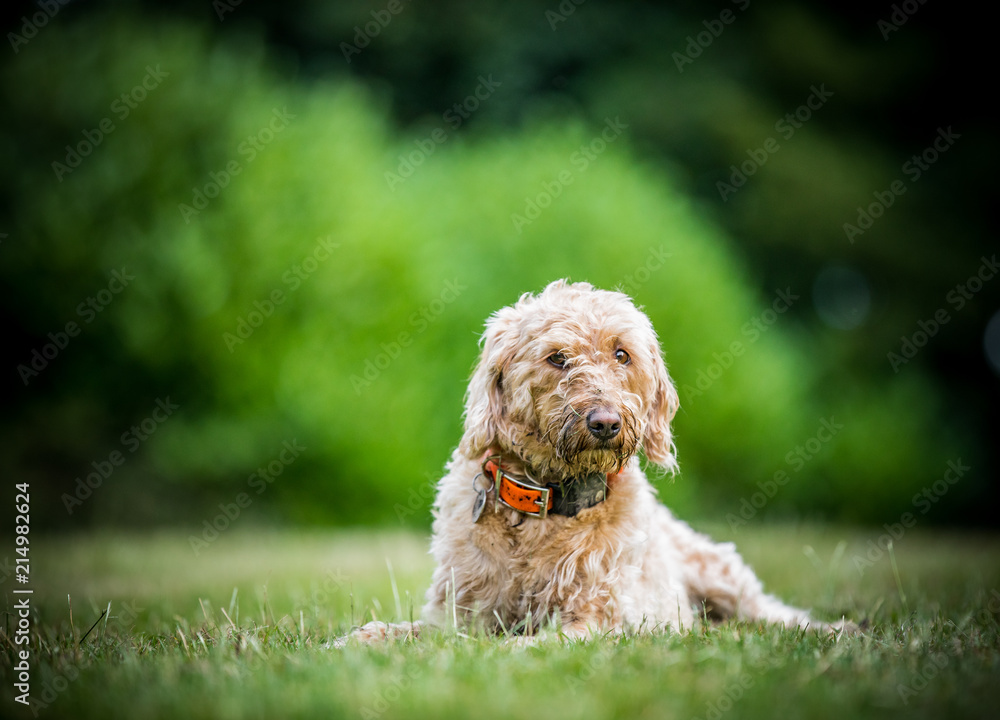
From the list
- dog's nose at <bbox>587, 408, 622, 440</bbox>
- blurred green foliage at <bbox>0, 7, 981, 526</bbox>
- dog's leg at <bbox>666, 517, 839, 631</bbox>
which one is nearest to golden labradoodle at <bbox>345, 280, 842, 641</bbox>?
dog's nose at <bbox>587, 408, 622, 440</bbox>

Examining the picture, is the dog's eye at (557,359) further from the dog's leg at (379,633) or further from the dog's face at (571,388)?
the dog's leg at (379,633)

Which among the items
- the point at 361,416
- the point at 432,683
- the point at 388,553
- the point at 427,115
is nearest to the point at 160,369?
the point at 361,416

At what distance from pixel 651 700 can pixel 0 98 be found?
14.1 metres

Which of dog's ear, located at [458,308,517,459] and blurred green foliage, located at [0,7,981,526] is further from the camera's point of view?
blurred green foliage, located at [0,7,981,526]

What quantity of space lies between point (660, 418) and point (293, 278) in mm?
10253

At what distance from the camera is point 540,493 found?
161 inches

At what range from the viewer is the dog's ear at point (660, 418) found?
4.50 meters

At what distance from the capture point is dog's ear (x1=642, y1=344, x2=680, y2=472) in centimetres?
450

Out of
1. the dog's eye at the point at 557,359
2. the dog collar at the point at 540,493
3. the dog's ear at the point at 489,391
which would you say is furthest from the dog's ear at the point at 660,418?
the dog's ear at the point at 489,391

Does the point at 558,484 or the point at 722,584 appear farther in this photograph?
the point at 722,584

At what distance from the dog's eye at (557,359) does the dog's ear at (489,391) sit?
24 centimetres

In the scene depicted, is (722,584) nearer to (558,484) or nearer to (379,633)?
(558,484)

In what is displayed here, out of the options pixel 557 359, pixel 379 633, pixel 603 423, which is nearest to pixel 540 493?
pixel 603 423

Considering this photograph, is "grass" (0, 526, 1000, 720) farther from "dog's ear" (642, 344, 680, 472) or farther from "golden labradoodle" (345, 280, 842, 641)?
"dog's ear" (642, 344, 680, 472)
